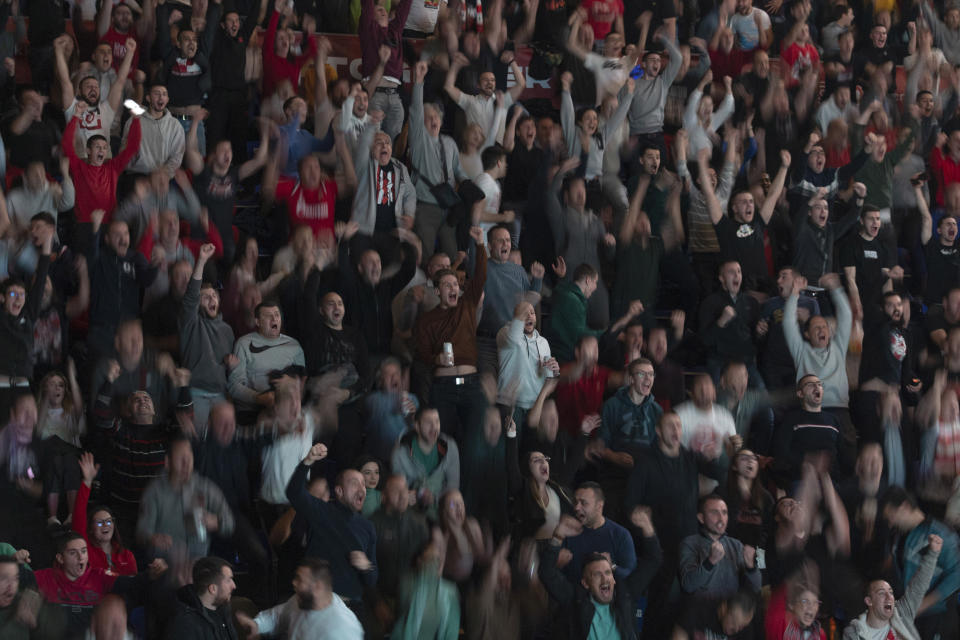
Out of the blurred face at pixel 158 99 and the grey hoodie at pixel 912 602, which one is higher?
the blurred face at pixel 158 99

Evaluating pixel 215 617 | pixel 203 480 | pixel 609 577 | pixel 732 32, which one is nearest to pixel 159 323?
pixel 203 480

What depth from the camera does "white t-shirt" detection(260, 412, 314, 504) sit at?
28.7ft

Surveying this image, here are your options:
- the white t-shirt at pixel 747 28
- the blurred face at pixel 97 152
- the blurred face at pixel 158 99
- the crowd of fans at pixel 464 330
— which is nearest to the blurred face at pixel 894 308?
the crowd of fans at pixel 464 330

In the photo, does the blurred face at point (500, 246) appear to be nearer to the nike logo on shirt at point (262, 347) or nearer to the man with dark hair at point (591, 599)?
the nike logo on shirt at point (262, 347)

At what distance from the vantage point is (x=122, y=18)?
476 inches

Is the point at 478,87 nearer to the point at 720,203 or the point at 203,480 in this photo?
the point at 720,203

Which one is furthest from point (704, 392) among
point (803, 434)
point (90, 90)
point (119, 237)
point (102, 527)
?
point (90, 90)

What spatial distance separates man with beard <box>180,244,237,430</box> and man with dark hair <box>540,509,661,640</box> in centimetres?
239

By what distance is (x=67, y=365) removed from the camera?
949 centimetres

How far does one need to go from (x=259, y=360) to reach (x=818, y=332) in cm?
383

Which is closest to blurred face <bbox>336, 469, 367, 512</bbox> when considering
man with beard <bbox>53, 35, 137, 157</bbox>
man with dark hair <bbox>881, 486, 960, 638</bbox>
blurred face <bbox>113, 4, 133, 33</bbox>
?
man with dark hair <bbox>881, 486, 960, 638</bbox>

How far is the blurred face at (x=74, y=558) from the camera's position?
311 inches

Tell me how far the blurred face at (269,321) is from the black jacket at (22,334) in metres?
1.33

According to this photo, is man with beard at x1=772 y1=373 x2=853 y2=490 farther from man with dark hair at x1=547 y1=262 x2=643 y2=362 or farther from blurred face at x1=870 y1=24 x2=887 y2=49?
blurred face at x1=870 y1=24 x2=887 y2=49
